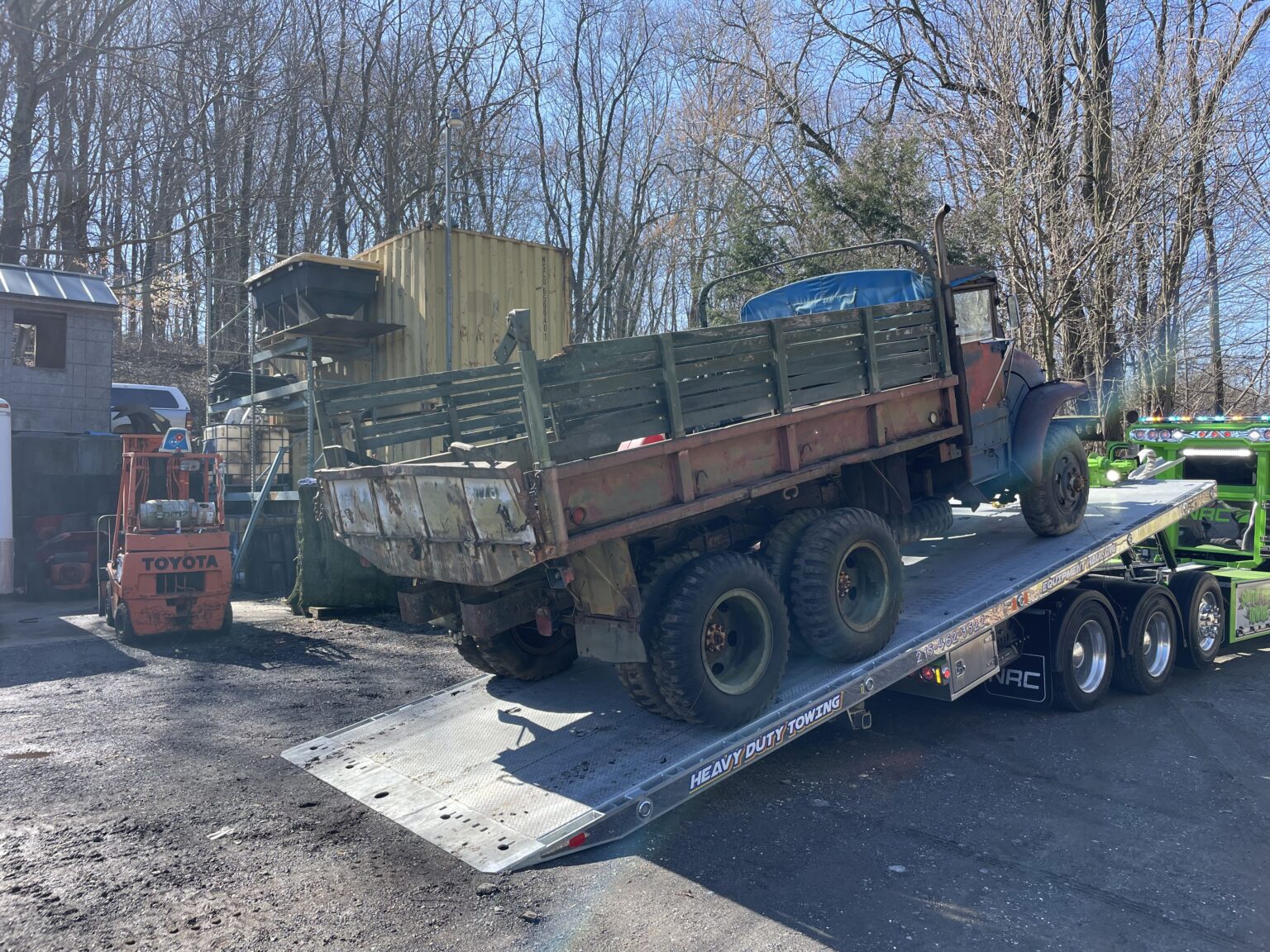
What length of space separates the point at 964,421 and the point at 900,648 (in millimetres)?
1897

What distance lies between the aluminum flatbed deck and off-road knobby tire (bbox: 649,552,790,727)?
12 centimetres

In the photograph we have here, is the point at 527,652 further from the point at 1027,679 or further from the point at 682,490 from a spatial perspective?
the point at 1027,679

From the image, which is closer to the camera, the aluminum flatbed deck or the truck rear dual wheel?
the aluminum flatbed deck

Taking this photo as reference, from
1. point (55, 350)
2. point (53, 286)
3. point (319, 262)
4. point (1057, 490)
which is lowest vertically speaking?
point (1057, 490)

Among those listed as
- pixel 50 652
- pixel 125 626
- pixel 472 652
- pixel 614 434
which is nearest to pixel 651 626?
pixel 614 434

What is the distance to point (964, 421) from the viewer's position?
650 cm

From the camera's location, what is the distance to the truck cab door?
22.4ft

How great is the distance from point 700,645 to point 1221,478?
739 cm

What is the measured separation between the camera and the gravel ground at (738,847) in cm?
386

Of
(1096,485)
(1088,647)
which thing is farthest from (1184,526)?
(1088,647)

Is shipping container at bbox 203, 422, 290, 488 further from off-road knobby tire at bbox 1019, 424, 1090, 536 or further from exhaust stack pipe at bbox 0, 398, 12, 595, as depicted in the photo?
off-road knobby tire at bbox 1019, 424, 1090, 536

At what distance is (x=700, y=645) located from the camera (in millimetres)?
4629

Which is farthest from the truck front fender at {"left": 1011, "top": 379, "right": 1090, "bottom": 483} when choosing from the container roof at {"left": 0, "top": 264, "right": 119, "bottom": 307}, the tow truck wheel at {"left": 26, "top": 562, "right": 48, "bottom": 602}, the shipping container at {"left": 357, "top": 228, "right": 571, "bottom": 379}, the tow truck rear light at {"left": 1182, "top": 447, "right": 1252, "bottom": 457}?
the container roof at {"left": 0, "top": 264, "right": 119, "bottom": 307}

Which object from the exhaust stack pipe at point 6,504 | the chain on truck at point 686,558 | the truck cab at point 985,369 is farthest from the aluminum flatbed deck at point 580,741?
the exhaust stack pipe at point 6,504
